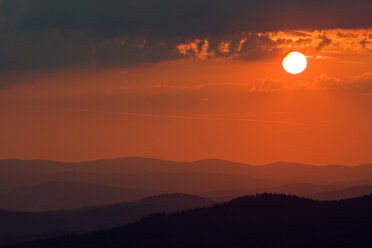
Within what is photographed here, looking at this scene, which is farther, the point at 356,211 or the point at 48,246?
the point at 48,246

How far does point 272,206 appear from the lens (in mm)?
139000

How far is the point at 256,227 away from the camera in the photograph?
129750mm

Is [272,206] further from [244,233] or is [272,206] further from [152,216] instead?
[152,216]

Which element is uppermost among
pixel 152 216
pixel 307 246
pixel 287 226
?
pixel 152 216

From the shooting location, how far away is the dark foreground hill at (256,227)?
390ft

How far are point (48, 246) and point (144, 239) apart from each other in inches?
1056

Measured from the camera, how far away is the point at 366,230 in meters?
116

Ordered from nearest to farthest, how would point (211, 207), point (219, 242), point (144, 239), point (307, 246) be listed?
point (307, 246) < point (219, 242) < point (144, 239) < point (211, 207)

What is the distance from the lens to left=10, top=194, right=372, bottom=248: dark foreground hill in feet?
390

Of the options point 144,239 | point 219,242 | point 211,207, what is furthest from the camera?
point 211,207

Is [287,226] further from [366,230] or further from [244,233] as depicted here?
[366,230]

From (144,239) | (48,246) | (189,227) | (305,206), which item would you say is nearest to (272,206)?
(305,206)

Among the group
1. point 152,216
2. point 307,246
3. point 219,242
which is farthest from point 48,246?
point 307,246

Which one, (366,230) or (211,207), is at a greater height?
(211,207)
